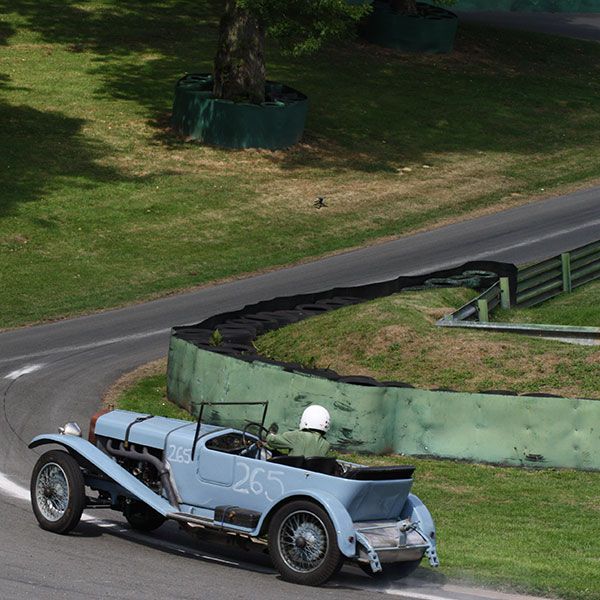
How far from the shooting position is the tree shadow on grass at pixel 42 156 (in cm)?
3388

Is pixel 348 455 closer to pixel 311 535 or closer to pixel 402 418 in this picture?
pixel 402 418

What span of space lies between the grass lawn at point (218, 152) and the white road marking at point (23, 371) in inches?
155

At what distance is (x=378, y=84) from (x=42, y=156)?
14339 mm

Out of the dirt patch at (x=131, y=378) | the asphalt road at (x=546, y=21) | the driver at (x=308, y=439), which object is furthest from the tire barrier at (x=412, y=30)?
the driver at (x=308, y=439)

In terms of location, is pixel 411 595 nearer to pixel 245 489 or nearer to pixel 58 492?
pixel 245 489

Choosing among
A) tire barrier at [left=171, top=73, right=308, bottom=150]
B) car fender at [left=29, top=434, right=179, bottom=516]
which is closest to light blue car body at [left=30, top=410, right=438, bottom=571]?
car fender at [left=29, top=434, right=179, bottom=516]

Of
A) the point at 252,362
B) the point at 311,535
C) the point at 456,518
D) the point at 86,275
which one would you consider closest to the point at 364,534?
the point at 311,535

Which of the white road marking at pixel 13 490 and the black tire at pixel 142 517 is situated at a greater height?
the black tire at pixel 142 517

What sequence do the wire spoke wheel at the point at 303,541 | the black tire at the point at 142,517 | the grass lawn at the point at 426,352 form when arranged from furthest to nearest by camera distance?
the grass lawn at the point at 426,352 < the black tire at the point at 142,517 < the wire spoke wheel at the point at 303,541

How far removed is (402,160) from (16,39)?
1534cm

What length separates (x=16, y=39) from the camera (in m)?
45.2

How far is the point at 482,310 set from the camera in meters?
23.4

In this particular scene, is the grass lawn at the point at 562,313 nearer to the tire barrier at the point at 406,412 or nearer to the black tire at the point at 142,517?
the tire barrier at the point at 406,412

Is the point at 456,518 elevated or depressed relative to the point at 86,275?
elevated
